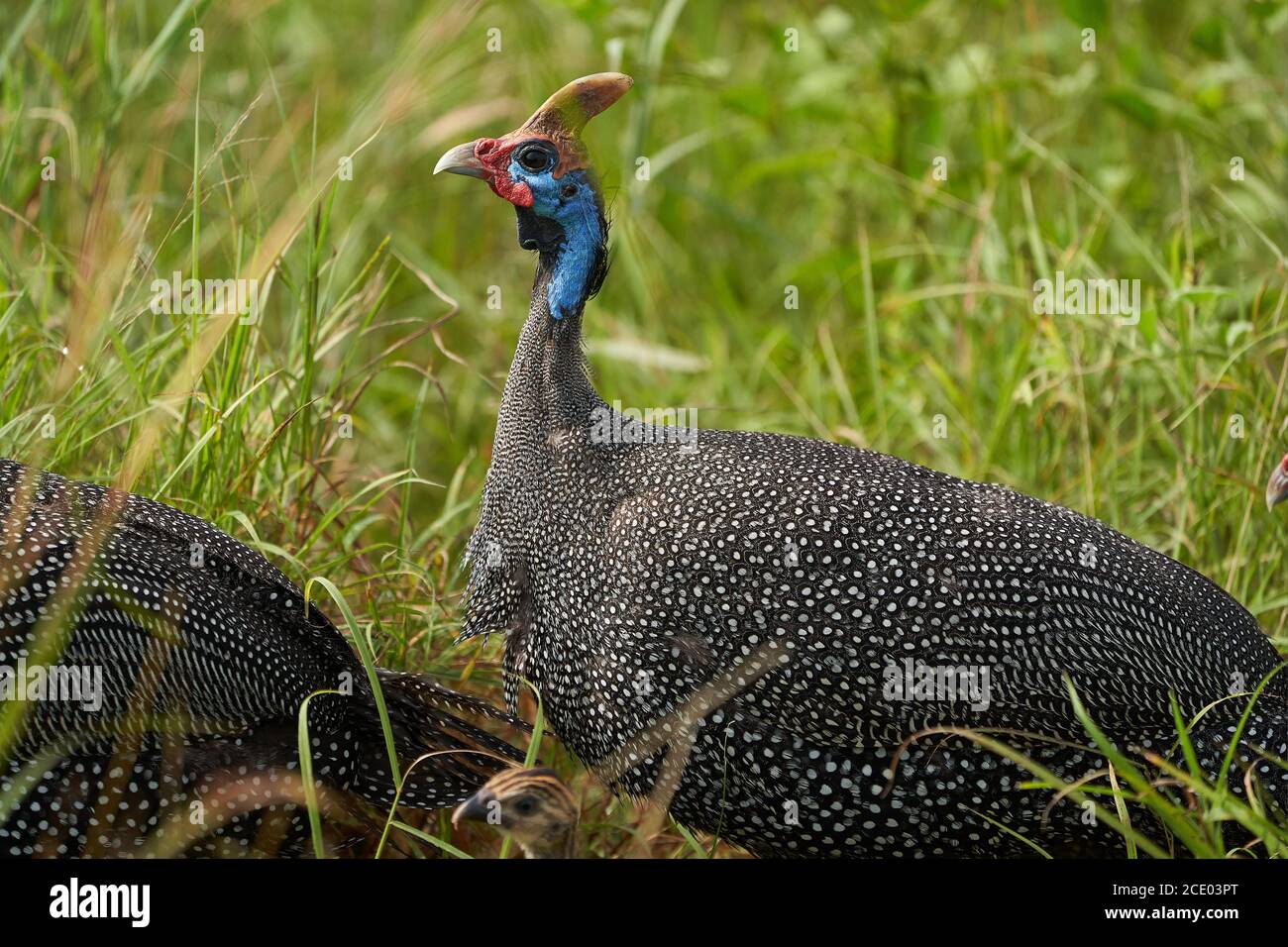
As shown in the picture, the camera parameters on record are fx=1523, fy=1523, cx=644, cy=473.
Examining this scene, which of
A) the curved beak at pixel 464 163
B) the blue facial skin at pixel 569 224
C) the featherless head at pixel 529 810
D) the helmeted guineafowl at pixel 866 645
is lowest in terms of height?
the featherless head at pixel 529 810

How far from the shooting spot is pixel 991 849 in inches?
140

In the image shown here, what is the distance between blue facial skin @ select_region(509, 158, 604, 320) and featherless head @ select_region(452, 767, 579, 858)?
1.27 metres

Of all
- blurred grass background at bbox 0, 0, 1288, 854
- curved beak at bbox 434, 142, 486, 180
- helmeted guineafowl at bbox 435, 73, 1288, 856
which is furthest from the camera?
blurred grass background at bbox 0, 0, 1288, 854

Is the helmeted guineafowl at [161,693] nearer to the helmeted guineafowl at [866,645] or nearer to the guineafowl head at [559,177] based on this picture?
the helmeted guineafowl at [866,645]

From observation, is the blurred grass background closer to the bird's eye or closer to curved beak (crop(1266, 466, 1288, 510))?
the bird's eye

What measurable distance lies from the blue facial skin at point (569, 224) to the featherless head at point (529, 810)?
1.27 metres

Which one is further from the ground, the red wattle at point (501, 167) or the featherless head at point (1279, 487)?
the red wattle at point (501, 167)

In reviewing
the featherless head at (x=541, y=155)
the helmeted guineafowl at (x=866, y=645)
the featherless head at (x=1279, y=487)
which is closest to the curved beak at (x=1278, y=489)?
the featherless head at (x=1279, y=487)

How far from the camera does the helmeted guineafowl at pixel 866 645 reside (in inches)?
135

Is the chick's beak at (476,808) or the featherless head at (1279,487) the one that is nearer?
the chick's beak at (476,808)

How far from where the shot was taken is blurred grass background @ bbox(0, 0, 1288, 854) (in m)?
4.25

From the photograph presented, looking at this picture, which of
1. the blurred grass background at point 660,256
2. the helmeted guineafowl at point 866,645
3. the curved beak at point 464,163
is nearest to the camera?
the helmeted guineafowl at point 866,645

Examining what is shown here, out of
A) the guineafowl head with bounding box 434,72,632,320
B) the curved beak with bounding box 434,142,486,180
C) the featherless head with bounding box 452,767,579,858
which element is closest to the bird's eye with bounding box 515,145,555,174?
the guineafowl head with bounding box 434,72,632,320
